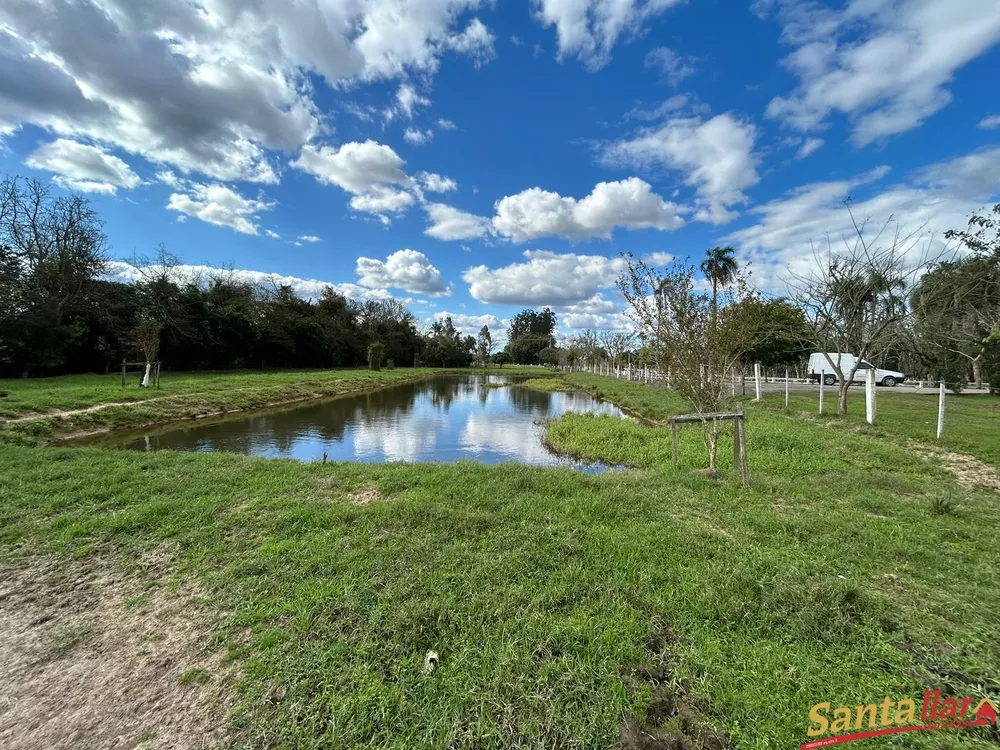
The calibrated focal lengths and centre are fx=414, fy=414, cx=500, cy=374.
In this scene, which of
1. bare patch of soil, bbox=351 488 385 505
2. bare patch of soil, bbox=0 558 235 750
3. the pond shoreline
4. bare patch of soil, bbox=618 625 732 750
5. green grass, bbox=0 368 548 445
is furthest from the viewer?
green grass, bbox=0 368 548 445

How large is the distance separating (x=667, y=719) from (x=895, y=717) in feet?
3.82

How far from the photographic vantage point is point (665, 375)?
7715 mm

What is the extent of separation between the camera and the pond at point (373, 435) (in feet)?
34.5

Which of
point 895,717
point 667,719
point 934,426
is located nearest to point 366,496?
point 667,719

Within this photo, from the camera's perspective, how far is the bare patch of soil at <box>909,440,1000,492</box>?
6.49 metres

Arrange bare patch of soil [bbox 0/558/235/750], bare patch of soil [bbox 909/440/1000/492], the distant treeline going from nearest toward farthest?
bare patch of soil [bbox 0/558/235/750] < bare patch of soil [bbox 909/440/1000/492] < the distant treeline

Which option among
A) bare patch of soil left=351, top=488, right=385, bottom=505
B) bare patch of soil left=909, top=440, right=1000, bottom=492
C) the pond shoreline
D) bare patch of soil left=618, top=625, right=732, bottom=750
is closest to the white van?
bare patch of soil left=909, top=440, right=1000, bottom=492

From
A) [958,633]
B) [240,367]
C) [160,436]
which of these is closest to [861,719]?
[958,633]

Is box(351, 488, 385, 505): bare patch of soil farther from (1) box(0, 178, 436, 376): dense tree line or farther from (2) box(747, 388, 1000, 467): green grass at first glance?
(1) box(0, 178, 436, 376): dense tree line

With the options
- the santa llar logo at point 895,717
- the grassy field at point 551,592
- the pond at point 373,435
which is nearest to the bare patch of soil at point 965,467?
the grassy field at point 551,592

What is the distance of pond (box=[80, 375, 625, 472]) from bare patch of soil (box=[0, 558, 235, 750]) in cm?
624

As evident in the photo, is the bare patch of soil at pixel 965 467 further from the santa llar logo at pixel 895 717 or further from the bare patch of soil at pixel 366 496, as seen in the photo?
the bare patch of soil at pixel 366 496

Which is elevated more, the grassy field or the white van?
the white van

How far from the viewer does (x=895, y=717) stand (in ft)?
7.01
